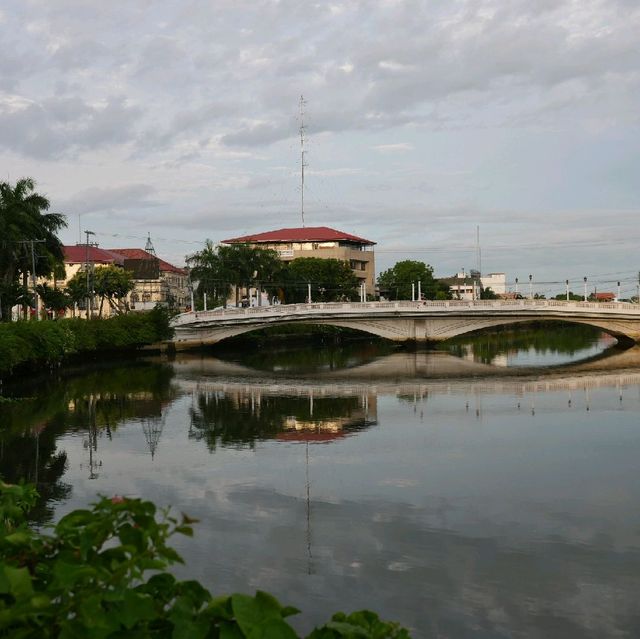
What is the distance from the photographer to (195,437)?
87.2ft

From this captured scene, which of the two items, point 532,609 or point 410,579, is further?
point 410,579

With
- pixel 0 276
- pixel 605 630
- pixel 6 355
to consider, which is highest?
pixel 0 276

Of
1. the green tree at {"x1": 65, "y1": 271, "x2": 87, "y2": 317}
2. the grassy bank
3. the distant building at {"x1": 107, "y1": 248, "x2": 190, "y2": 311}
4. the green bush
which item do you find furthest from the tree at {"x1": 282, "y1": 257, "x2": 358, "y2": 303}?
the green bush

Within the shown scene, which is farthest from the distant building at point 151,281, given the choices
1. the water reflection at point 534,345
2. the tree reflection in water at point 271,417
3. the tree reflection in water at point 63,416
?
the tree reflection in water at point 271,417

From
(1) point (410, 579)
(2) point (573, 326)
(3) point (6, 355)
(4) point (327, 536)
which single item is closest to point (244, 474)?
(4) point (327, 536)

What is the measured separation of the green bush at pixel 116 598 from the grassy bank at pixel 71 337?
113 feet

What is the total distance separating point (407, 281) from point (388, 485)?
93.9m

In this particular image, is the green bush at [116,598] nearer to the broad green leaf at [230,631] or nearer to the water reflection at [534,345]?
the broad green leaf at [230,631]

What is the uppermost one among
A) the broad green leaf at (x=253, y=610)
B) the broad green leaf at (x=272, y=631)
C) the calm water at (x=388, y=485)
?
the broad green leaf at (x=253, y=610)

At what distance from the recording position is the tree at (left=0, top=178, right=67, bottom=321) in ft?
175

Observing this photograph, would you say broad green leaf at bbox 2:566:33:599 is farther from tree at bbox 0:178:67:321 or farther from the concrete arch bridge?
the concrete arch bridge

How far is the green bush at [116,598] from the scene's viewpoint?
3.77 m

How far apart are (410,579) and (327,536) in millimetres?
2571

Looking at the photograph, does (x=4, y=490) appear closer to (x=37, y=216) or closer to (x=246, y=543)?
(x=246, y=543)
